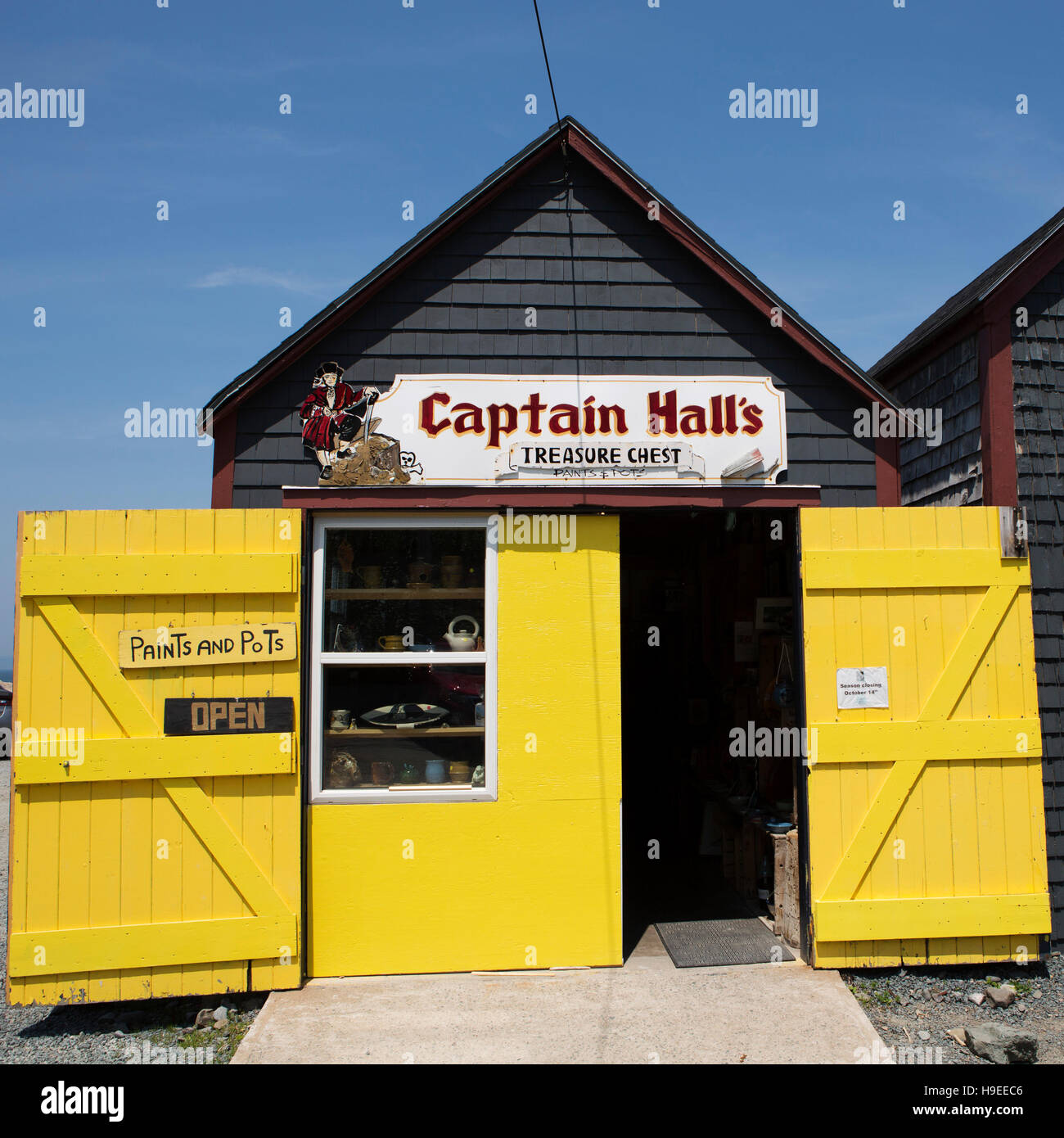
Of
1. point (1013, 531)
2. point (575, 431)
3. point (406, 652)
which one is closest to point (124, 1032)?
point (406, 652)

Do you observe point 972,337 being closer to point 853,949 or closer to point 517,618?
point 517,618

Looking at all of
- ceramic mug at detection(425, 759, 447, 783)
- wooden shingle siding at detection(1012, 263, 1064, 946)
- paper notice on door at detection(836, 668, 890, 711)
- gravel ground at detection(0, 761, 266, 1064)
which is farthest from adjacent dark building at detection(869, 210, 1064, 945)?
gravel ground at detection(0, 761, 266, 1064)

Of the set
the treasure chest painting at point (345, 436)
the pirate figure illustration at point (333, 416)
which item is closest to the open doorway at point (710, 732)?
the treasure chest painting at point (345, 436)

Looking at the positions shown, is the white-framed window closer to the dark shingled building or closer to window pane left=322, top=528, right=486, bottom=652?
window pane left=322, top=528, right=486, bottom=652

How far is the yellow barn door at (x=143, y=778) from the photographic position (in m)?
4.70

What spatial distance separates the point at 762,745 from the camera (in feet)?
19.4

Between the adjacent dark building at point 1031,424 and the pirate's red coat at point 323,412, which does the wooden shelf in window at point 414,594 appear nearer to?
the pirate's red coat at point 323,412

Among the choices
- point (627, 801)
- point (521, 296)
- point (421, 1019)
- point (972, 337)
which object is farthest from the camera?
point (627, 801)

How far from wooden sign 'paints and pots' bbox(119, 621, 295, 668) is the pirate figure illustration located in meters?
0.99

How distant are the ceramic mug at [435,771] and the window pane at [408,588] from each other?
693 millimetres

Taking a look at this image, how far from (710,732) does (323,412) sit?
15.8 ft

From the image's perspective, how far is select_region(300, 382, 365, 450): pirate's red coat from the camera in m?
5.17

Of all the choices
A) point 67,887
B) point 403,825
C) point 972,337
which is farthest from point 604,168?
point 67,887
